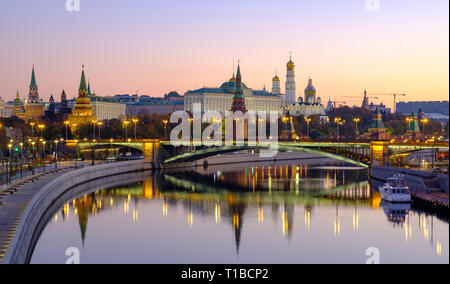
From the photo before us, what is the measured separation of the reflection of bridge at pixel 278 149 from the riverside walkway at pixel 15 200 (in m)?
28.4

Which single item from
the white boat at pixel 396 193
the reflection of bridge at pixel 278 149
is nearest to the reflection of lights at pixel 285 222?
the white boat at pixel 396 193

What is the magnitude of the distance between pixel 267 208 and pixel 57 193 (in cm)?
1623

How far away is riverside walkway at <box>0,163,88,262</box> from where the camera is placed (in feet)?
99.6

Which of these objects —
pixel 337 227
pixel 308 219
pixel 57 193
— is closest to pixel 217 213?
pixel 308 219

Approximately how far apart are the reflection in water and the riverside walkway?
2314 millimetres

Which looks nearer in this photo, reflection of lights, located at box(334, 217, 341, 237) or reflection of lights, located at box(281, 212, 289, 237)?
reflection of lights, located at box(334, 217, 341, 237)

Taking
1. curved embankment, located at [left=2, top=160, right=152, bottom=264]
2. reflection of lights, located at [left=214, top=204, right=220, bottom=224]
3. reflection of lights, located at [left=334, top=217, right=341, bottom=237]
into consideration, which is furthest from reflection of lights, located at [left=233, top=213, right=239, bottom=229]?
curved embankment, located at [left=2, top=160, right=152, bottom=264]

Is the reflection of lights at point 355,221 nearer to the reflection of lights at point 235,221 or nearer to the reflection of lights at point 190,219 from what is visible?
the reflection of lights at point 235,221

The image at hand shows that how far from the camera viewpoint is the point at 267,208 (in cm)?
5341

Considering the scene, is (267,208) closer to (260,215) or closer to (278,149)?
(260,215)

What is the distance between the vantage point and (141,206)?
Result: 54.5m

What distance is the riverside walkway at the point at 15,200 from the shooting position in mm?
30359

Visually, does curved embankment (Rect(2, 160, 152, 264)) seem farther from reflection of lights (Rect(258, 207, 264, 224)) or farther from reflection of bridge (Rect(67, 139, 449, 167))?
reflection of lights (Rect(258, 207, 264, 224))
